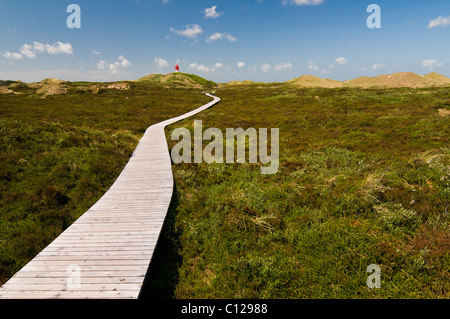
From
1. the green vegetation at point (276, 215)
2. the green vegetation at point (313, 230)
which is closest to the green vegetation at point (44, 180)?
the green vegetation at point (276, 215)

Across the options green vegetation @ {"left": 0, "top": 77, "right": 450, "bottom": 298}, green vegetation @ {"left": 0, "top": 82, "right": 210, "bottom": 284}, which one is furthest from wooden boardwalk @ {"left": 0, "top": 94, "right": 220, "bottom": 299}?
green vegetation @ {"left": 0, "top": 82, "right": 210, "bottom": 284}

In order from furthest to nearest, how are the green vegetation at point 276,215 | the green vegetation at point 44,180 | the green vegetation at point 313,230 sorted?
→ 1. the green vegetation at point 44,180
2. the green vegetation at point 276,215
3. the green vegetation at point 313,230

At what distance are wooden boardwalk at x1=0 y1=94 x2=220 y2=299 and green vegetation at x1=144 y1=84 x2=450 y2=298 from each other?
31.4 inches

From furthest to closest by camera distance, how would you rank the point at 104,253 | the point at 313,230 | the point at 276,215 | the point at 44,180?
1. the point at 44,180
2. the point at 276,215
3. the point at 313,230
4. the point at 104,253

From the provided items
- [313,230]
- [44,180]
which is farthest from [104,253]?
[44,180]

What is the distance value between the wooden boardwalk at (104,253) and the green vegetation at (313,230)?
799mm

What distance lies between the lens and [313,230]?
6094 mm

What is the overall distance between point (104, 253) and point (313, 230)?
17.9ft

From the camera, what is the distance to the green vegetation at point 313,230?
463 cm

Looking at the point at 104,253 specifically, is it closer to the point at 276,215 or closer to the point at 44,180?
the point at 276,215

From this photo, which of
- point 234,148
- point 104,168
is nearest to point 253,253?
point 104,168

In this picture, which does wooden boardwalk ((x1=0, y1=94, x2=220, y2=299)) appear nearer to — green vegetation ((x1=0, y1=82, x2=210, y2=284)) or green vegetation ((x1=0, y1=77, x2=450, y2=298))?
green vegetation ((x1=0, y1=77, x2=450, y2=298))

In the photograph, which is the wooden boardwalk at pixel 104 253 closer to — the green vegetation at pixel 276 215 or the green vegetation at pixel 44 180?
the green vegetation at pixel 276 215
